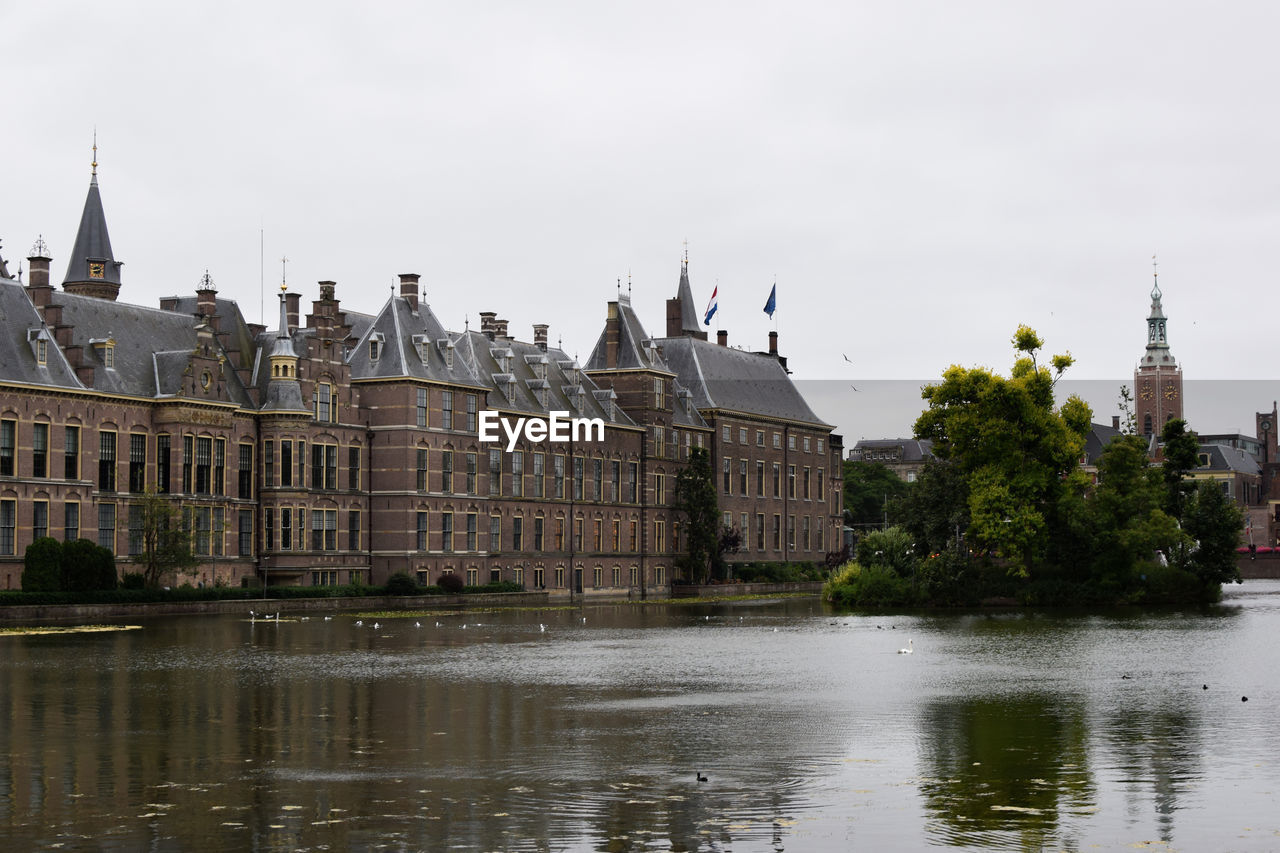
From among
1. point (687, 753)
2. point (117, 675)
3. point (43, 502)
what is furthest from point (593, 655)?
point (43, 502)

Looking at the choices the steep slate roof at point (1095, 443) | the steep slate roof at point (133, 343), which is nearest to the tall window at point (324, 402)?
the steep slate roof at point (133, 343)

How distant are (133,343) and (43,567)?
14501 mm

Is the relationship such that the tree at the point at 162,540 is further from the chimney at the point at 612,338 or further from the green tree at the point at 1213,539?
the green tree at the point at 1213,539

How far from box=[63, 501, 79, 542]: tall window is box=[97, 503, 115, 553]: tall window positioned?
1359mm

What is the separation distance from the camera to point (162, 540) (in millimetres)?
69688

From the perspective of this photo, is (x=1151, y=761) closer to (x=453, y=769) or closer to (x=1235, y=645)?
(x=453, y=769)

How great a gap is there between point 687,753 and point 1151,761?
5.65 meters

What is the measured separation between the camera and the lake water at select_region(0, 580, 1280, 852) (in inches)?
594

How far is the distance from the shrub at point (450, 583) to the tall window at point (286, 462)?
9.26 meters

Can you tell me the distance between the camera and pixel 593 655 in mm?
40219

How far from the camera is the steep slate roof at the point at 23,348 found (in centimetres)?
6744

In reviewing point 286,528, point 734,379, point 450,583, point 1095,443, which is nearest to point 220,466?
point 286,528

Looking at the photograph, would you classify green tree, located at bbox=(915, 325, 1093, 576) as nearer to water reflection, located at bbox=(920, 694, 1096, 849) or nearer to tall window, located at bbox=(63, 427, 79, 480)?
tall window, located at bbox=(63, 427, 79, 480)

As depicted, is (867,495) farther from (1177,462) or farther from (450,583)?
(450,583)
